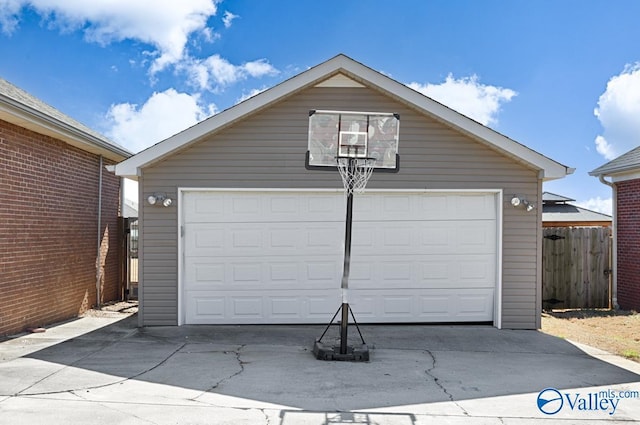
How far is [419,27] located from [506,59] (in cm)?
237

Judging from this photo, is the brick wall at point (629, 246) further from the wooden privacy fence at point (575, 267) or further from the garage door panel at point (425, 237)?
the garage door panel at point (425, 237)

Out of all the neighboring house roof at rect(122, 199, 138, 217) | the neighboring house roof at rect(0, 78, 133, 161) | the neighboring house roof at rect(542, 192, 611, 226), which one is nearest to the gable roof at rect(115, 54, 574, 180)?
the neighboring house roof at rect(0, 78, 133, 161)

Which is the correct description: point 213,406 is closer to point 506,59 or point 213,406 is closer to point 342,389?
point 342,389

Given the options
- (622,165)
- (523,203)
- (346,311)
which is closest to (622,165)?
(622,165)

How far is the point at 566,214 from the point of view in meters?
19.4

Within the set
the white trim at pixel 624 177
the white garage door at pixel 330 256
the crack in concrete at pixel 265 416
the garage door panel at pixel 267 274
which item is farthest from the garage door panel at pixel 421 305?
the white trim at pixel 624 177

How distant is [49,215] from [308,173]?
451 cm

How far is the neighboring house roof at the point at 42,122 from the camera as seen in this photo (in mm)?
7285

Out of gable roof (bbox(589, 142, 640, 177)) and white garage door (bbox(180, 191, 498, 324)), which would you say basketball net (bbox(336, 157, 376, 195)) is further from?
gable roof (bbox(589, 142, 640, 177))

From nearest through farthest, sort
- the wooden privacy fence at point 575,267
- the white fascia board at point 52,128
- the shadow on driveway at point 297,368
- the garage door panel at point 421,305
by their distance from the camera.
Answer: the shadow on driveway at point 297,368 → the white fascia board at point 52,128 → the garage door panel at point 421,305 → the wooden privacy fence at point 575,267

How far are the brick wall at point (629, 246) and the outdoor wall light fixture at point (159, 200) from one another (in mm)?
9496

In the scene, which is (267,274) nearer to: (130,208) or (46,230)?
(46,230)

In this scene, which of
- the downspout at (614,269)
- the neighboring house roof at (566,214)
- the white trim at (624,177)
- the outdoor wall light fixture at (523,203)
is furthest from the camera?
the neighboring house roof at (566,214)

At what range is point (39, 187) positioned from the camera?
8719mm
